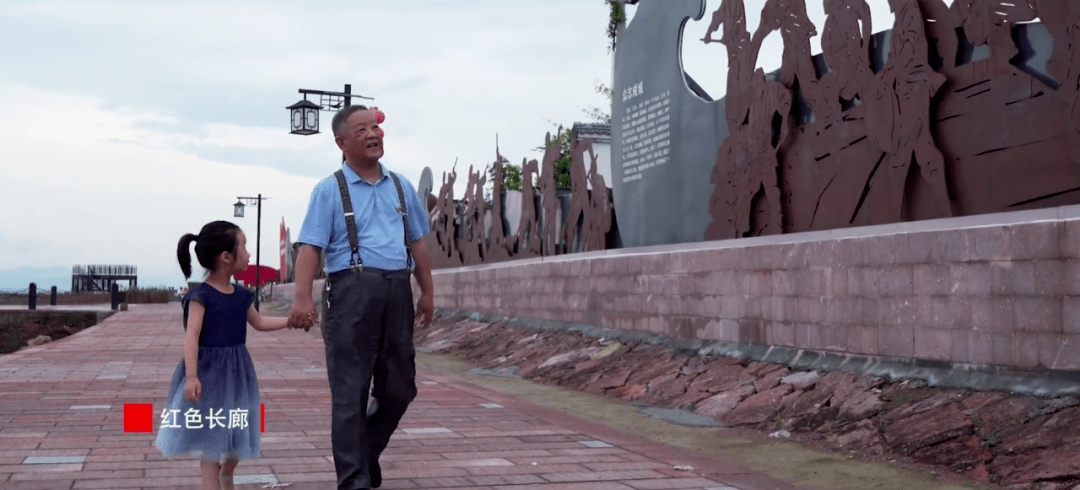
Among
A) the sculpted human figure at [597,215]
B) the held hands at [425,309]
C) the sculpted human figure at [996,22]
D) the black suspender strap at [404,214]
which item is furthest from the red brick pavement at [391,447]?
the sculpted human figure at [597,215]

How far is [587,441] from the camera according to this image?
6.64 meters

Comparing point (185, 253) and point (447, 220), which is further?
point (447, 220)

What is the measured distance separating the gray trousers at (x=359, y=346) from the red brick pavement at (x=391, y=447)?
650mm

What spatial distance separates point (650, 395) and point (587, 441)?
2.45 m

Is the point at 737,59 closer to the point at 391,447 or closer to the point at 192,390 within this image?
the point at 391,447

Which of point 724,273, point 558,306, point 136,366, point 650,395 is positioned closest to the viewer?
point 650,395

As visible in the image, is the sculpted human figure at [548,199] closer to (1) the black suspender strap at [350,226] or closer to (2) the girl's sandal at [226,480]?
(1) the black suspender strap at [350,226]

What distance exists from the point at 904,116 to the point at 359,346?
4981mm

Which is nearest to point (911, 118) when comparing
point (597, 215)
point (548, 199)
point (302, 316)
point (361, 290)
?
point (361, 290)

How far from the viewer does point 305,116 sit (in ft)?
56.7

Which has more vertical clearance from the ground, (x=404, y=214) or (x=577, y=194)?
(x=577, y=194)

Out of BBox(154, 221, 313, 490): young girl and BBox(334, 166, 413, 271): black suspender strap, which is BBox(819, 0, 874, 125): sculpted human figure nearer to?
BBox(334, 166, 413, 271): black suspender strap

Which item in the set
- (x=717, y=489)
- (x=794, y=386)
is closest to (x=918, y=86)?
(x=794, y=386)

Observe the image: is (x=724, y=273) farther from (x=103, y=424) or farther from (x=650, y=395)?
(x=103, y=424)
